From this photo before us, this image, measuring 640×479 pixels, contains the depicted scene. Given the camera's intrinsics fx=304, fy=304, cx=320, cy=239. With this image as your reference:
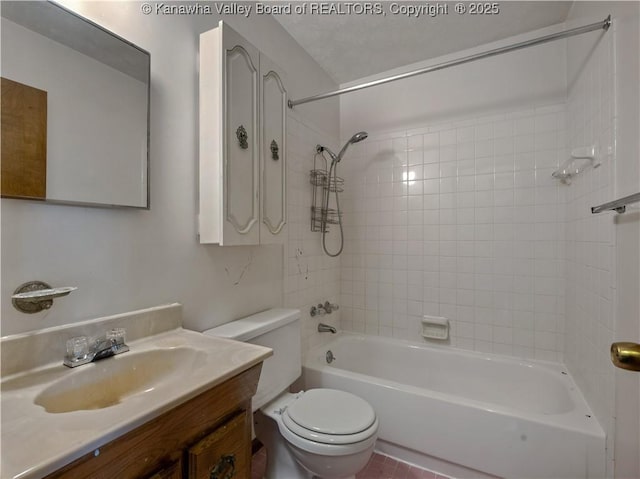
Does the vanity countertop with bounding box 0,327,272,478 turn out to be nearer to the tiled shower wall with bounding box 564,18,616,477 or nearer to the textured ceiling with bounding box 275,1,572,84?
the tiled shower wall with bounding box 564,18,616,477

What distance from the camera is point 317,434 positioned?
119cm

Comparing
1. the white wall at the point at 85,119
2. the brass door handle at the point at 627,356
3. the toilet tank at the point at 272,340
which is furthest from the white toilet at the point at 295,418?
the brass door handle at the point at 627,356

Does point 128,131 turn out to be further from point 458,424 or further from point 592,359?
point 592,359

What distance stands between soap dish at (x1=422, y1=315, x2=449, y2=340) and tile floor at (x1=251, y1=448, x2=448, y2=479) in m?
0.83

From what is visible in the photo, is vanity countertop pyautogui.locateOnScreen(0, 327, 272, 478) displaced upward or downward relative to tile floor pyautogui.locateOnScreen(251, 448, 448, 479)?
upward

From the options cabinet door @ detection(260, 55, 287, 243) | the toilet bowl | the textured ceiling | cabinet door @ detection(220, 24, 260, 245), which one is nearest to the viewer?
the toilet bowl

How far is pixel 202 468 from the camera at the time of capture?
0.76 m

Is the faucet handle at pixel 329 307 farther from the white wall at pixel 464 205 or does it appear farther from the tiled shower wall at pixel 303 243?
the white wall at pixel 464 205

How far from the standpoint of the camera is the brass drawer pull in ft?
2.61

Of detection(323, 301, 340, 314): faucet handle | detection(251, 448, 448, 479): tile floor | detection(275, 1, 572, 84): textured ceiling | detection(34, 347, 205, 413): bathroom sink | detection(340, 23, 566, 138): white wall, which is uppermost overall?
detection(275, 1, 572, 84): textured ceiling

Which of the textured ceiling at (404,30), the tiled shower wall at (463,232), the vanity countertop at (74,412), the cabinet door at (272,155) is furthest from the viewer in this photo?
the tiled shower wall at (463,232)

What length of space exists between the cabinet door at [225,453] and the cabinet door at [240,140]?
2.22 ft

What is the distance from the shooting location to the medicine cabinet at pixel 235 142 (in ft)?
4.14

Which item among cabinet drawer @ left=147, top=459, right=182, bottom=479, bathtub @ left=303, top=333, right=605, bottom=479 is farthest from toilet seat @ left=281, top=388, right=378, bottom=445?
cabinet drawer @ left=147, top=459, right=182, bottom=479
